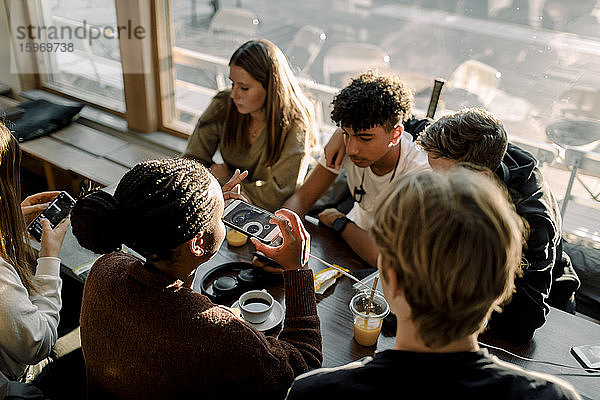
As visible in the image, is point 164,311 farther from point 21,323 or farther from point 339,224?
point 339,224

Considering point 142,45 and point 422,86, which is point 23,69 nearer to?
point 142,45

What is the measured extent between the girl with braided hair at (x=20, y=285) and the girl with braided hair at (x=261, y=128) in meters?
0.87

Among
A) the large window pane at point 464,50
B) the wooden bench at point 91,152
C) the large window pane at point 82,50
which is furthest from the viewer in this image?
the large window pane at point 82,50

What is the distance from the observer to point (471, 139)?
1.40 m

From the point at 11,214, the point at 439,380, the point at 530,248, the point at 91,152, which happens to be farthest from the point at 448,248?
the point at 91,152

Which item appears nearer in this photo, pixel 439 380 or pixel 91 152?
pixel 439 380

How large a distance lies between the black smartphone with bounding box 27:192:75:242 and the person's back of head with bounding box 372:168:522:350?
113cm

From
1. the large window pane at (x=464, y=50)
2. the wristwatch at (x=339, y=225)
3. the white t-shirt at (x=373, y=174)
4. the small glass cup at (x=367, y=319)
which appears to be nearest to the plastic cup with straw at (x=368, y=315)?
the small glass cup at (x=367, y=319)

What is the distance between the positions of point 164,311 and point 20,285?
473mm

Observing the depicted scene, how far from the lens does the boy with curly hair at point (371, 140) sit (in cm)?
166

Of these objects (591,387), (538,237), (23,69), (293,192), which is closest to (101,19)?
(23,69)

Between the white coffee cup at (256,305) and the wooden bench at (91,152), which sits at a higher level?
the white coffee cup at (256,305)

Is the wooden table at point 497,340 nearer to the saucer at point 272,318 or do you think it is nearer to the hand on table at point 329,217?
the saucer at point 272,318

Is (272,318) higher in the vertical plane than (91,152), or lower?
higher
